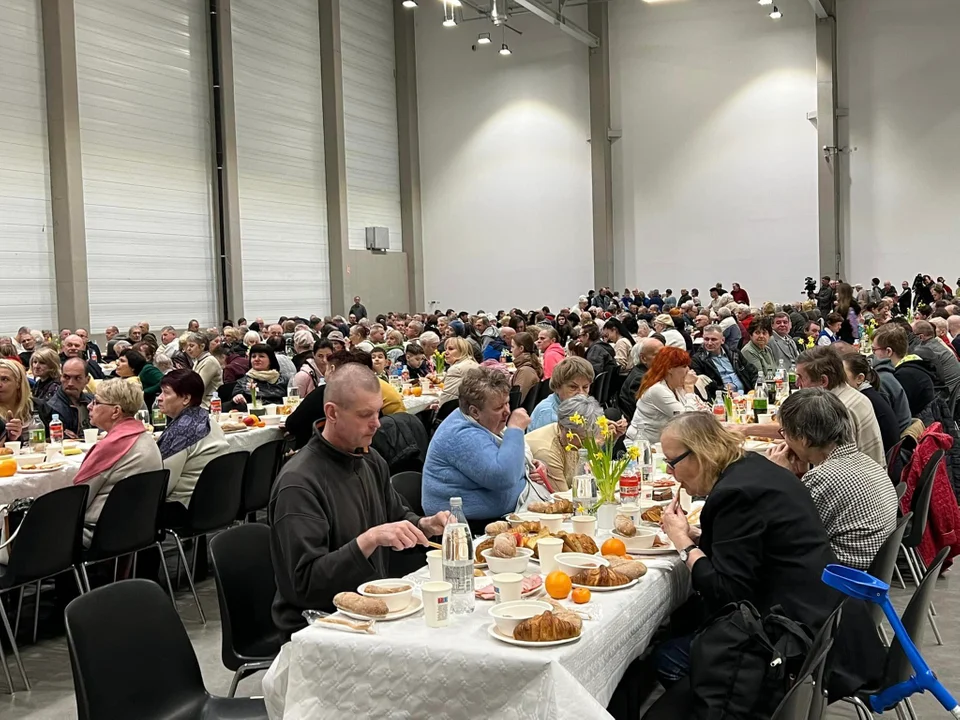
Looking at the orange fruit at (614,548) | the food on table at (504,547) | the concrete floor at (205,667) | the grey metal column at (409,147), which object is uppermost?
the grey metal column at (409,147)

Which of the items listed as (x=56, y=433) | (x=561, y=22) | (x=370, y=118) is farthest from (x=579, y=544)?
(x=370, y=118)

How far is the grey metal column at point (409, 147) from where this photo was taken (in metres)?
23.6

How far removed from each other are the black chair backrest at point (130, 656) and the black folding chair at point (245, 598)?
0.29 m

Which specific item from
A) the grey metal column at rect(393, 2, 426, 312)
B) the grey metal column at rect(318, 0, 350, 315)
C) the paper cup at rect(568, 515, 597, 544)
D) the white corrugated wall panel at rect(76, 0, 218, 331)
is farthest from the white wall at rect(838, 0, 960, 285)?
the paper cup at rect(568, 515, 597, 544)

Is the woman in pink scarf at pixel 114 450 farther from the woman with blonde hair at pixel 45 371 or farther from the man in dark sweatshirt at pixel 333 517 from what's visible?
the woman with blonde hair at pixel 45 371

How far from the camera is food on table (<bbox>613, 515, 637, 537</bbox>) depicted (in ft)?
11.0

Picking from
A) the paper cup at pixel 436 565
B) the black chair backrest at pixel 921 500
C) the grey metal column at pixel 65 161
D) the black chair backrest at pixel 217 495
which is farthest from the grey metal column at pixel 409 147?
the paper cup at pixel 436 565

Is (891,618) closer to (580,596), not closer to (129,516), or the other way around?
(580,596)

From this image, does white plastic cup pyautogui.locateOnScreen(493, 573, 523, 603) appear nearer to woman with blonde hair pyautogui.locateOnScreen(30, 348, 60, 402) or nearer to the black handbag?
the black handbag

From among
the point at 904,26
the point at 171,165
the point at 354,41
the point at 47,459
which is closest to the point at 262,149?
the point at 171,165

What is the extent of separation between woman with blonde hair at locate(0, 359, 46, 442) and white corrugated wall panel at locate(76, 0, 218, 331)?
991cm

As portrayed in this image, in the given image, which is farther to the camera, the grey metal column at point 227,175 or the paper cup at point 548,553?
the grey metal column at point 227,175

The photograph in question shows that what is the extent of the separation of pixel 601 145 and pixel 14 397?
18.0 meters

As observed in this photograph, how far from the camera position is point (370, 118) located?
75.3 feet
